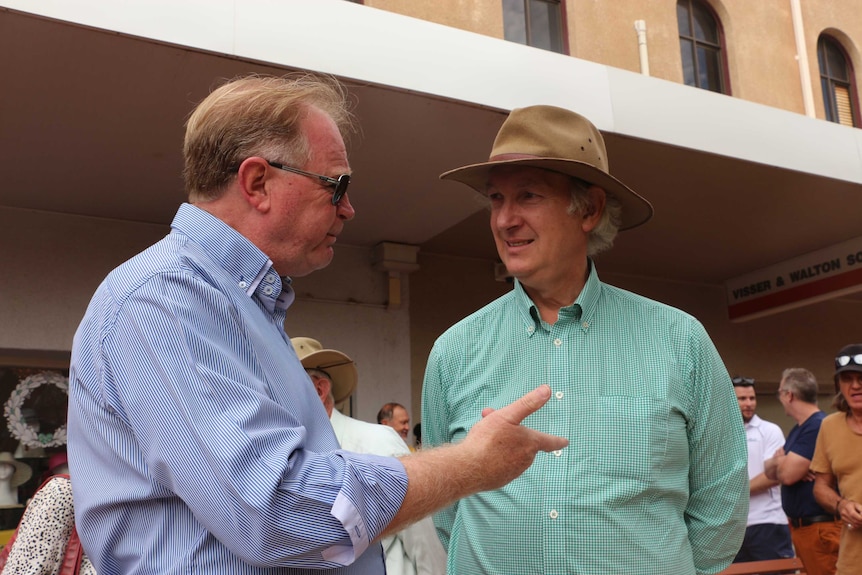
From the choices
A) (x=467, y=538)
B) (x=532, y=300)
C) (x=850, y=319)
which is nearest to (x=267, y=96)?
(x=532, y=300)

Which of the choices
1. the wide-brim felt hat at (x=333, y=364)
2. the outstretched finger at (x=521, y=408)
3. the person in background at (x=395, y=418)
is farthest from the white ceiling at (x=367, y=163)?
the outstretched finger at (x=521, y=408)

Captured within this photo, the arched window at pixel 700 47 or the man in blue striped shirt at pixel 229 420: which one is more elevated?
the arched window at pixel 700 47

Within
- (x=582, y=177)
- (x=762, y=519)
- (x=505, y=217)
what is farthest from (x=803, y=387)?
(x=505, y=217)

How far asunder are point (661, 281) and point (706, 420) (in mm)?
9463

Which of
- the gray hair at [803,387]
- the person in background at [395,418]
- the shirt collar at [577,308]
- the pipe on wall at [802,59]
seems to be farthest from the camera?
the pipe on wall at [802,59]

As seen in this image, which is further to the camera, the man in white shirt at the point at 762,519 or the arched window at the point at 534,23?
the arched window at the point at 534,23

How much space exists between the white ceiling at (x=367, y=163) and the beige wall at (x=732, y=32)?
7.03 feet

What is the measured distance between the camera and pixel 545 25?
9570 mm

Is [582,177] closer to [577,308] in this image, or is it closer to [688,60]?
[577,308]

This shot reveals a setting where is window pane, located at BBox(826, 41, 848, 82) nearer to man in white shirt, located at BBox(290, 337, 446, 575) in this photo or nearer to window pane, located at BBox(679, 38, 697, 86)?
window pane, located at BBox(679, 38, 697, 86)

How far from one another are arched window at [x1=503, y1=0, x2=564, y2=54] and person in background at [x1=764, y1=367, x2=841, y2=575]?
4.94m

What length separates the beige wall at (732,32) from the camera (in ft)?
28.6

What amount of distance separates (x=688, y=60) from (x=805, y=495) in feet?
A: 21.6

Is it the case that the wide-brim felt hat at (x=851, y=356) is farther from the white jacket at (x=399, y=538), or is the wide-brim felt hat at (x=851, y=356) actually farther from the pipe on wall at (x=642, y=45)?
the pipe on wall at (x=642, y=45)
